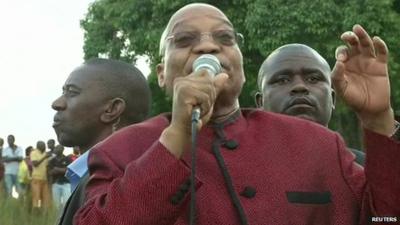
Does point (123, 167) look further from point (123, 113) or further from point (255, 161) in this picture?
point (123, 113)

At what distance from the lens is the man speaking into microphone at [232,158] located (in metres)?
2.92

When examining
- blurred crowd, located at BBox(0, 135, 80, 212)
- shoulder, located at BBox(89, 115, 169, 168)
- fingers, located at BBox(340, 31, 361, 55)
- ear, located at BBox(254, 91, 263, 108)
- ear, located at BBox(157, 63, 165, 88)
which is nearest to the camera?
fingers, located at BBox(340, 31, 361, 55)

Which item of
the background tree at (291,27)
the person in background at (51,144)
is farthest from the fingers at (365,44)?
the background tree at (291,27)

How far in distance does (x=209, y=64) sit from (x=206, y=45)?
27cm

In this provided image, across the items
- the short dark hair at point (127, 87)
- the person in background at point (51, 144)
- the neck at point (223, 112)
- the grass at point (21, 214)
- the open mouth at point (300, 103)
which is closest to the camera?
the neck at point (223, 112)

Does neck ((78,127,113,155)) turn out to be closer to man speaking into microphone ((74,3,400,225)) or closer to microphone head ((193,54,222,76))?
man speaking into microphone ((74,3,400,225))

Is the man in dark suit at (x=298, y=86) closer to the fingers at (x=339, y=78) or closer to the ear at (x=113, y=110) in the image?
the ear at (x=113, y=110)

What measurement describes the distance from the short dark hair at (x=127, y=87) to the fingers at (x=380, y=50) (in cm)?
203

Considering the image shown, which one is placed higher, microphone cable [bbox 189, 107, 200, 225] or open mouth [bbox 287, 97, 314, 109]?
microphone cable [bbox 189, 107, 200, 225]

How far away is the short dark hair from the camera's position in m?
5.01

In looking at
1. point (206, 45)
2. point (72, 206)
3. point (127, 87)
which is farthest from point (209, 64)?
point (127, 87)

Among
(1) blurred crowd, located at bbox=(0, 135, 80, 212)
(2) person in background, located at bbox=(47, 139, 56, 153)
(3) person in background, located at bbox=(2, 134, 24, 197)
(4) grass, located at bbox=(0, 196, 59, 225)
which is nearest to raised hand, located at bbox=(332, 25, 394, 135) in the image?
(4) grass, located at bbox=(0, 196, 59, 225)

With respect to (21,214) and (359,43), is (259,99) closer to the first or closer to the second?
(359,43)

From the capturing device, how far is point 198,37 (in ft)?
10.7
